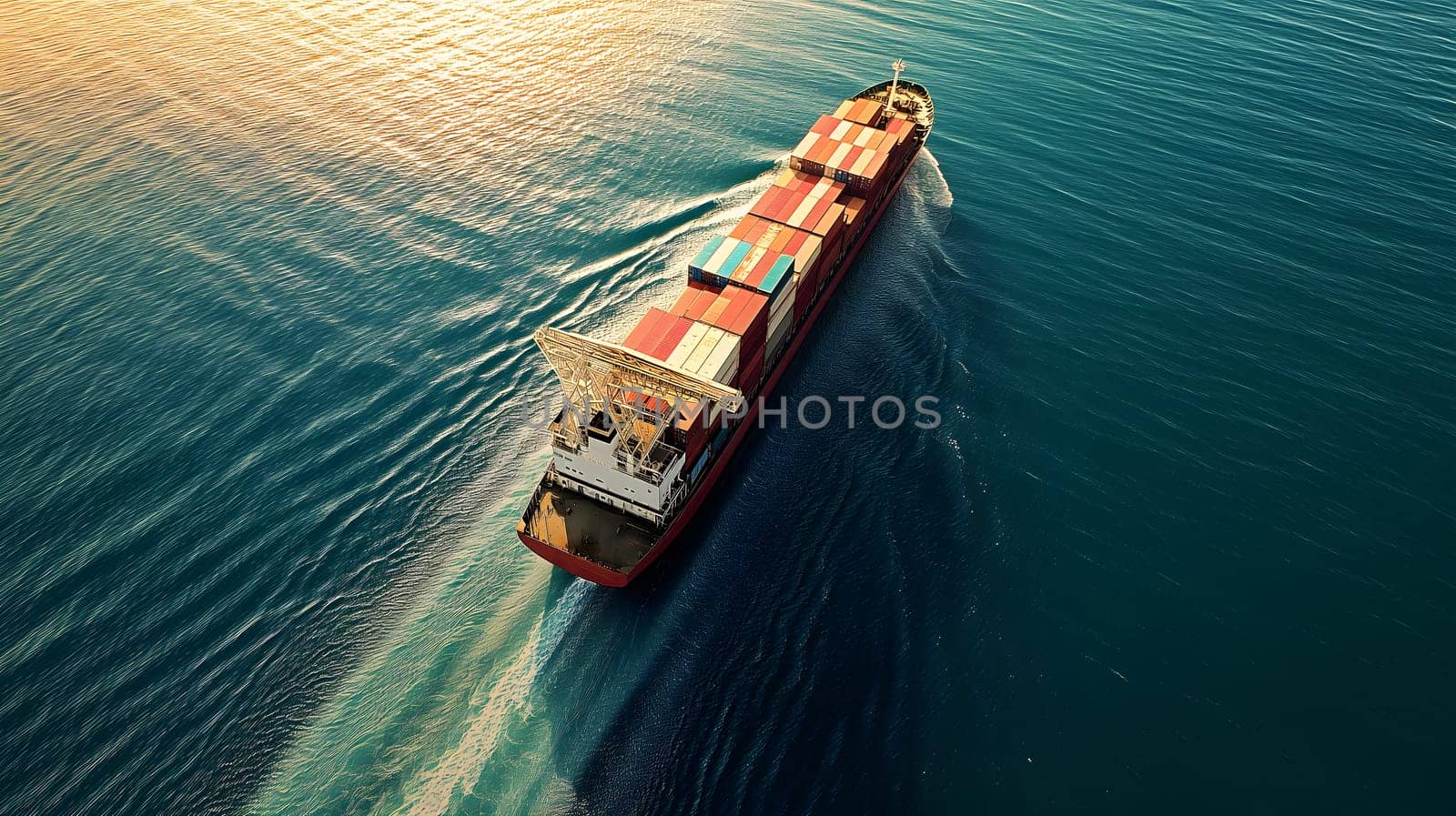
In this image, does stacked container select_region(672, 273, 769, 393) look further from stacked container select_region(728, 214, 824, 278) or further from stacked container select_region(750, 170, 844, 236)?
stacked container select_region(750, 170, 844, 236)

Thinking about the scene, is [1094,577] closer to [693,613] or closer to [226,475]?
[693,613]

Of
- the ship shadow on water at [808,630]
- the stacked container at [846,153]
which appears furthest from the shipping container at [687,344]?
the stacked container at [846,153]

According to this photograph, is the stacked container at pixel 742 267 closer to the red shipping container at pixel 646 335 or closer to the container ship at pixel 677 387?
the container ship at pixel 677 387

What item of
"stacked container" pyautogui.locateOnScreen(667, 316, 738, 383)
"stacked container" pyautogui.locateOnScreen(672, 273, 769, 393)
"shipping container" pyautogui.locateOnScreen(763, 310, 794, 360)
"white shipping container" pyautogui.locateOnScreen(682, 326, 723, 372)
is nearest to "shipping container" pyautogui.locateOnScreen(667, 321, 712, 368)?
"stacked container" pyautogui.locateOnScreen(667, 316, 738, 383)

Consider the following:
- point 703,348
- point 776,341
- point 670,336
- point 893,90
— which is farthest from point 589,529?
point 893,90

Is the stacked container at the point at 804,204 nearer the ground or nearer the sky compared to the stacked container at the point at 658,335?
nearer the sky

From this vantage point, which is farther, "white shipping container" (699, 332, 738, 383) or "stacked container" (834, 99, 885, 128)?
"stacked container" (834, 99, 885, 128)
